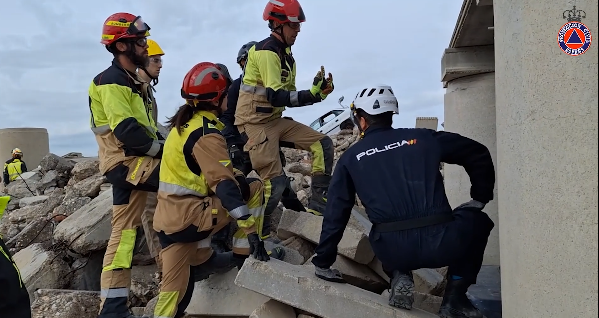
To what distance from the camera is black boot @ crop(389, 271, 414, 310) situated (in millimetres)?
3848

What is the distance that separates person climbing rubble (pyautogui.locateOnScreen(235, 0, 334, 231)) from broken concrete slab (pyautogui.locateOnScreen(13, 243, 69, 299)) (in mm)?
2203

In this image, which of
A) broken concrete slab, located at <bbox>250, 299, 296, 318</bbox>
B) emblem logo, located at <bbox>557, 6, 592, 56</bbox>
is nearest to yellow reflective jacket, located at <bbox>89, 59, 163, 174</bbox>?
broken concrete slab, located at <bbox>250, 299, 296, 318</bbox>

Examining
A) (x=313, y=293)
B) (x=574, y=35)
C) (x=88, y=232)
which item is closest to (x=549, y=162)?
(x=574, y=35)

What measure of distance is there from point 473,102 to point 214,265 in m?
3.36

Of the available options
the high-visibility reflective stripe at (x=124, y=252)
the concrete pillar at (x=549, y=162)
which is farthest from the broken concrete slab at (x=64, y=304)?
the concrete pillar at (x=549, y=162)

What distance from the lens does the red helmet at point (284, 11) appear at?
5609 millimetres

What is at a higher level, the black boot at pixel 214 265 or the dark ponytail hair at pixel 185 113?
the dark ponytail hair at pixel 185 113

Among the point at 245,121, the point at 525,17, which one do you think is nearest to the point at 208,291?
the point at 245,121

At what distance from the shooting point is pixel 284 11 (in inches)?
221

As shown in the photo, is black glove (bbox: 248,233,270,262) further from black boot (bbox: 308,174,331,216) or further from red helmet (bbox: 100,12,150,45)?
red helmet (bbox: 100,12,150,45)

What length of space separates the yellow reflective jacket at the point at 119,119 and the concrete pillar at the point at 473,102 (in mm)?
3236

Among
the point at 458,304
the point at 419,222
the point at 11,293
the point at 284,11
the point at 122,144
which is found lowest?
the point at 458,304

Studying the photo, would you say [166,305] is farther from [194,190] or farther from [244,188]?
[244,188]

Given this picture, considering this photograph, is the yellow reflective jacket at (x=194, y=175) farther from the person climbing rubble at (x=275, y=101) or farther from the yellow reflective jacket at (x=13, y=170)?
the yellow reflective jacket at (x=13, y=170)
